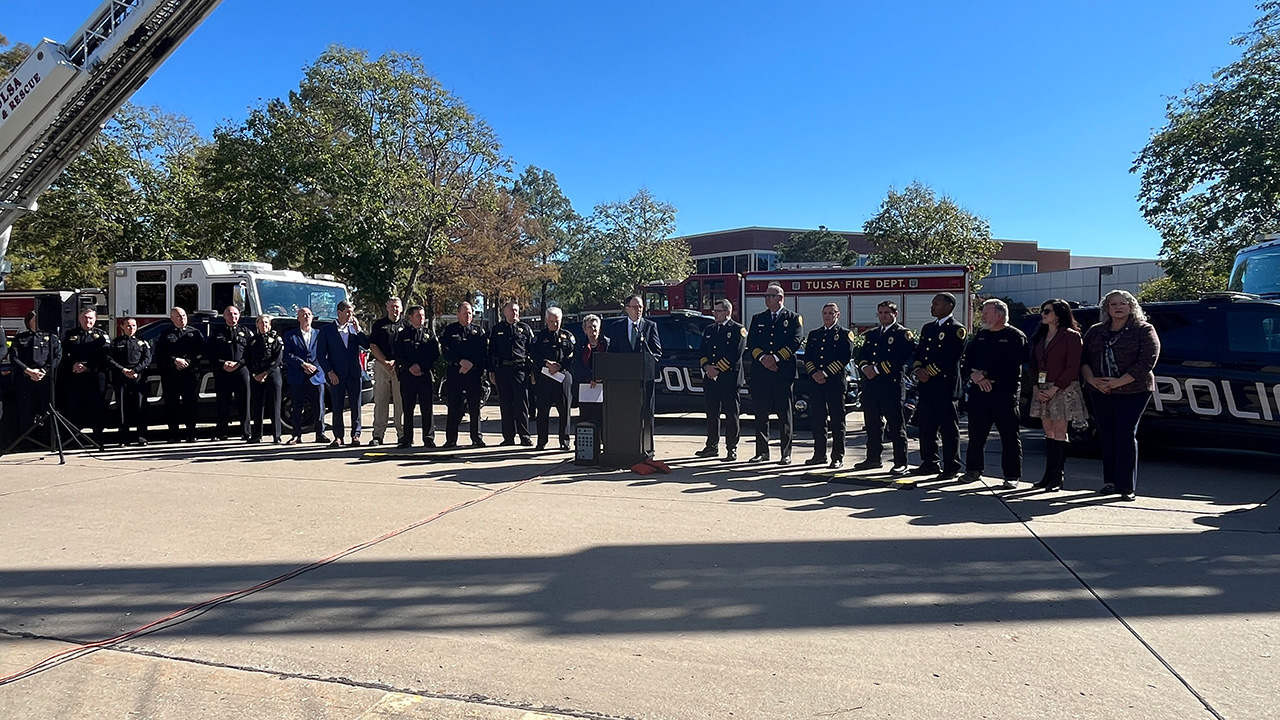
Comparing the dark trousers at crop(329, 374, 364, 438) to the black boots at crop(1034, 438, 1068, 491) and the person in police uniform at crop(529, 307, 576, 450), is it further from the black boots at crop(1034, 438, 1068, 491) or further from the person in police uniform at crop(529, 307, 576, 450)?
the black boots at crop(1034, 438, 1068, 491)

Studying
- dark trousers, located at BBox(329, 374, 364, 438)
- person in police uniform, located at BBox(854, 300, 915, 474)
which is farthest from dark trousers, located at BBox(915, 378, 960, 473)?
dark trousers, located at BBox(329, 374, 364, 438)

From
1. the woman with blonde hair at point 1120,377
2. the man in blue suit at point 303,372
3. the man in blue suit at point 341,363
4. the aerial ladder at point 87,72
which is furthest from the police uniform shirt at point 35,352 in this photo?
the woman with blonde hair at point 1120,377

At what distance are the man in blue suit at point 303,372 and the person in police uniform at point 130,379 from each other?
5.70 feet

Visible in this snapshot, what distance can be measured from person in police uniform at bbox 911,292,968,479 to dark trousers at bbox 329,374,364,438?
6.74 metres

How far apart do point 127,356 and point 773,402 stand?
7979 millimetres

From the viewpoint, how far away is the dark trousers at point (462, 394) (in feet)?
32.8

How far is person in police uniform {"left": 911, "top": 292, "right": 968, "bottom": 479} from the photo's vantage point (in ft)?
25.3

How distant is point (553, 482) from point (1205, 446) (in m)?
6.83

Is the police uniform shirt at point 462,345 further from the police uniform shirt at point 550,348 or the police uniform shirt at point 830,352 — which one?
the police uniform shirt at point 830,352

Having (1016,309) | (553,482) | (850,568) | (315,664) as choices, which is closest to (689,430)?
(553,482)

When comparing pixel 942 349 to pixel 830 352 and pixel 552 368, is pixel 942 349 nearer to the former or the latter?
pixel 830 352

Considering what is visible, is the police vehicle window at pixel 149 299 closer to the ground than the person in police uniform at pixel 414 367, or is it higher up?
higher up

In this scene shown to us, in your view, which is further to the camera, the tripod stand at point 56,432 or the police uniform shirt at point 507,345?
the police uniform shirt at point 507,345

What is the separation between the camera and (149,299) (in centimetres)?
1684
